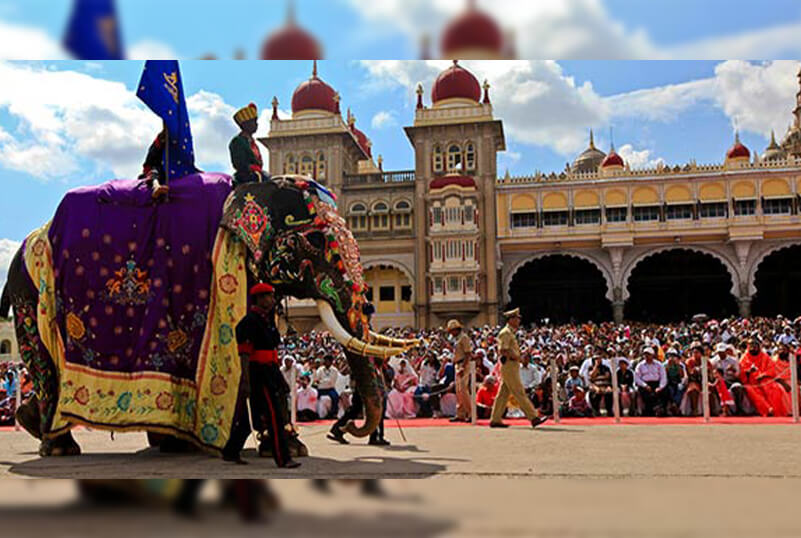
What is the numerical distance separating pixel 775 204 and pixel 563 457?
32.6m

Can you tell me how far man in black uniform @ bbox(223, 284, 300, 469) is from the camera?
5156 millimetres

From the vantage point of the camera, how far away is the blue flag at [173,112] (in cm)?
564

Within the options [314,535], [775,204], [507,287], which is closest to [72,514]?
[314,535]

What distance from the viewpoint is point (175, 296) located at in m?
6.11

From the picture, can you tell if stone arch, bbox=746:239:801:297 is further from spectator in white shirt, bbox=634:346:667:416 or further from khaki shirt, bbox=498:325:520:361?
khaki shirt, bbox=498:325:520:361

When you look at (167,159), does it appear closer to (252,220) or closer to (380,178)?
(252,220)

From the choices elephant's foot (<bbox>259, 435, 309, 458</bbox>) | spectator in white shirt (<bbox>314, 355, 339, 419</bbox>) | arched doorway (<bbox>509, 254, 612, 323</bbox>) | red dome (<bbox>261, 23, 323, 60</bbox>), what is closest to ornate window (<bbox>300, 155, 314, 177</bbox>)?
arched doorway (<bbox>509, 254, 612, 323</bbox>)

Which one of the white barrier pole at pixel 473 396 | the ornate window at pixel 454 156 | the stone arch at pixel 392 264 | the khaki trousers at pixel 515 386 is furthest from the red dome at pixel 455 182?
the khaki trousers at pixel 515 386

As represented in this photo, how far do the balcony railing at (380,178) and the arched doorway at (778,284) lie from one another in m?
16.1

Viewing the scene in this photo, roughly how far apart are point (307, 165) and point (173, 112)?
107 ft

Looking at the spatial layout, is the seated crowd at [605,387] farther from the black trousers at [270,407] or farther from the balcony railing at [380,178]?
the balcony railing at [380,178]

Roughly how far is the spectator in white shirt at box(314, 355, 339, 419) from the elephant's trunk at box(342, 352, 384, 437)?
5.96m

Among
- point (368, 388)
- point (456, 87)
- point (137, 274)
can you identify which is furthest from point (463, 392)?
point (456, 87)

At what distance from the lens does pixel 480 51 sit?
2.94 metres
